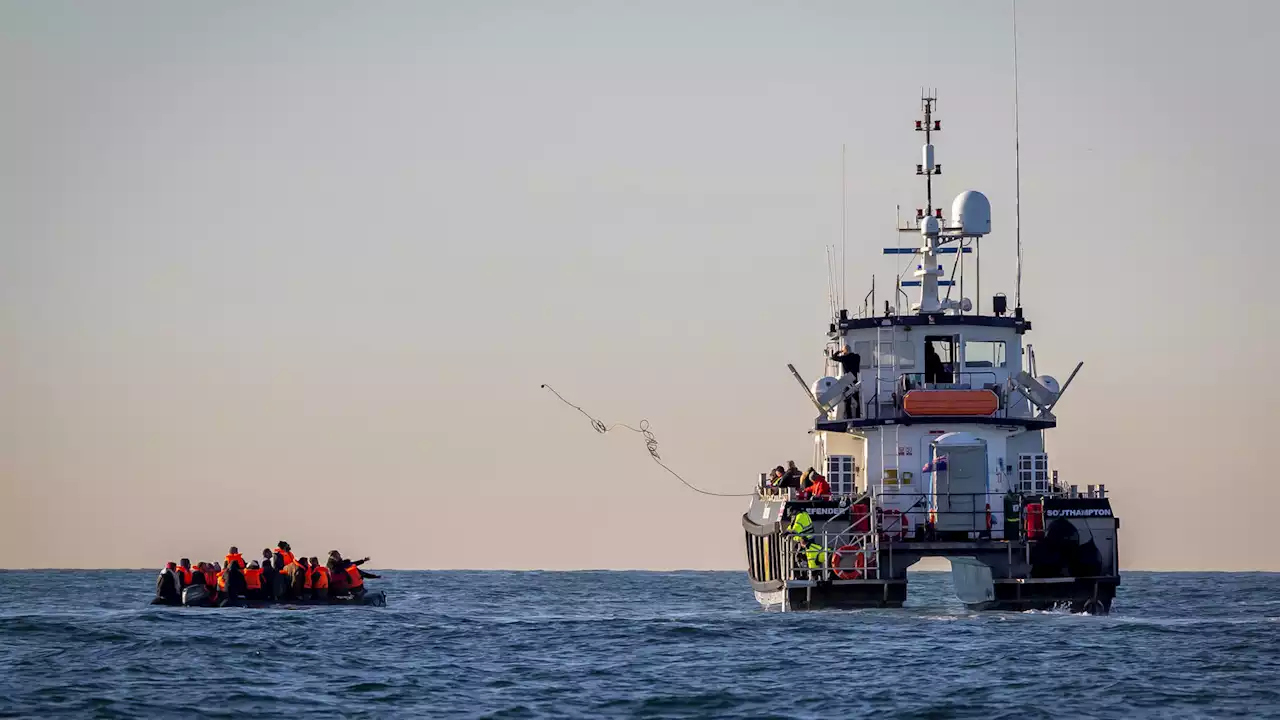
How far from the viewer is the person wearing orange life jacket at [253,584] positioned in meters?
50.8

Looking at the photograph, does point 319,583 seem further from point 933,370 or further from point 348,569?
point 933,370

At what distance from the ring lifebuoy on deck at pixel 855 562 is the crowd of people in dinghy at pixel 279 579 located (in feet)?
46.8

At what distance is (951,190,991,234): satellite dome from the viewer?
164 feet

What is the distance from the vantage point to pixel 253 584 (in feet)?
167

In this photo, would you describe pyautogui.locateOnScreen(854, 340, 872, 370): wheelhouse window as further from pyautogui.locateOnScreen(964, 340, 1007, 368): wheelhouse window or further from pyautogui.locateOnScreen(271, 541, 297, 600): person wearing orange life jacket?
pyautogui.locateOnScreen(271, 541, 297, 600): person wearing orange life jacket

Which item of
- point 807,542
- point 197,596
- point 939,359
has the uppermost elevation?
point 939,359

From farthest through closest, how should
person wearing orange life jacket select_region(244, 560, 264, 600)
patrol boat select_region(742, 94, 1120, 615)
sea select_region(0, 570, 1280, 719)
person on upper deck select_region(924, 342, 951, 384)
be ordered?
1. person wearing orange life jacket select_region(244, 560, 264, 600)
2. person on upper deck select_region(924, 342, 951, 384)
3. patrol boat select_region(742, 94, 1120, 615)
4. sea select_region(0, 570, 1280, 719)

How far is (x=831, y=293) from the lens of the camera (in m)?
51.6

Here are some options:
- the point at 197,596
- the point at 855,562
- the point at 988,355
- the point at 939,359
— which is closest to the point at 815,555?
the point at 855,562

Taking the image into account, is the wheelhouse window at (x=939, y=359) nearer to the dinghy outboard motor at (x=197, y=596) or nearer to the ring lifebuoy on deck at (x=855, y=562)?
the ring lifebuoy on deck at (x=855, y=562)

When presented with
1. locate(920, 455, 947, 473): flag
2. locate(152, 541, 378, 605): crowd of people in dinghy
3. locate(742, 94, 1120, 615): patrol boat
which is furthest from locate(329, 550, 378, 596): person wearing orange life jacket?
locate(920, 455, 947, 473): flag

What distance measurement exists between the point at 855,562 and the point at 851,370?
7211mm

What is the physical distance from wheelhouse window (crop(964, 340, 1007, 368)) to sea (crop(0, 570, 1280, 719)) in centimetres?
653

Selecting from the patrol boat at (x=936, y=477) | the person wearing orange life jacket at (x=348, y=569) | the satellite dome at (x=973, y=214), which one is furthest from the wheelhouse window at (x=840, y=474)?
the person wearing orange life jacket at (x=348, y=569)
